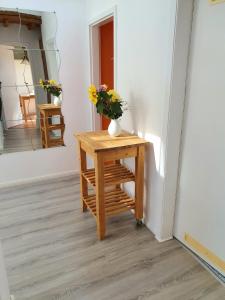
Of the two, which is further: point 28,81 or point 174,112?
point 28,81

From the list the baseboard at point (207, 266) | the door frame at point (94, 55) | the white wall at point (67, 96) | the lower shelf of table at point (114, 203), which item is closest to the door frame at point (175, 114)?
the baseboard at point (207, 266)

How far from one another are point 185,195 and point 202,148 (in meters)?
0.44

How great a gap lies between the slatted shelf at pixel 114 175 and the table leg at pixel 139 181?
0.09 metres

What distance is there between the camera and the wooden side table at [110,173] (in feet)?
6.08

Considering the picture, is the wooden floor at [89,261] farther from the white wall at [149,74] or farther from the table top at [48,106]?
the table top at [48,106]

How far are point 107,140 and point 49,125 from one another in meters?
1.28

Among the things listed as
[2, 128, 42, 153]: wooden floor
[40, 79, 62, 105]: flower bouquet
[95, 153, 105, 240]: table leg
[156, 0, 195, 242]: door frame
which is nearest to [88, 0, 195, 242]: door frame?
[156, 0, 195, 242]: door frame

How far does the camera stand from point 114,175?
2.16 metres

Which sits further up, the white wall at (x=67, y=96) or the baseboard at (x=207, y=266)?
the white wall at (x=67, y=96)

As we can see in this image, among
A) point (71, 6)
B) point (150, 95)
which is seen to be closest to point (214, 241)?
point (150, 95)

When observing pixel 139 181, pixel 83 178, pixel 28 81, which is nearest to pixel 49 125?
pixel 28 81

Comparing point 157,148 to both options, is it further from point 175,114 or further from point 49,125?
point 49,125

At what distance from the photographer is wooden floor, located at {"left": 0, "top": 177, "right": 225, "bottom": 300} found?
1546 mm

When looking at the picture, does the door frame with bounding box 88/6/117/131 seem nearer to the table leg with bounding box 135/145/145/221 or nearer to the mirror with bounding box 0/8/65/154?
the mirror with bounding box 0/8/65/154
